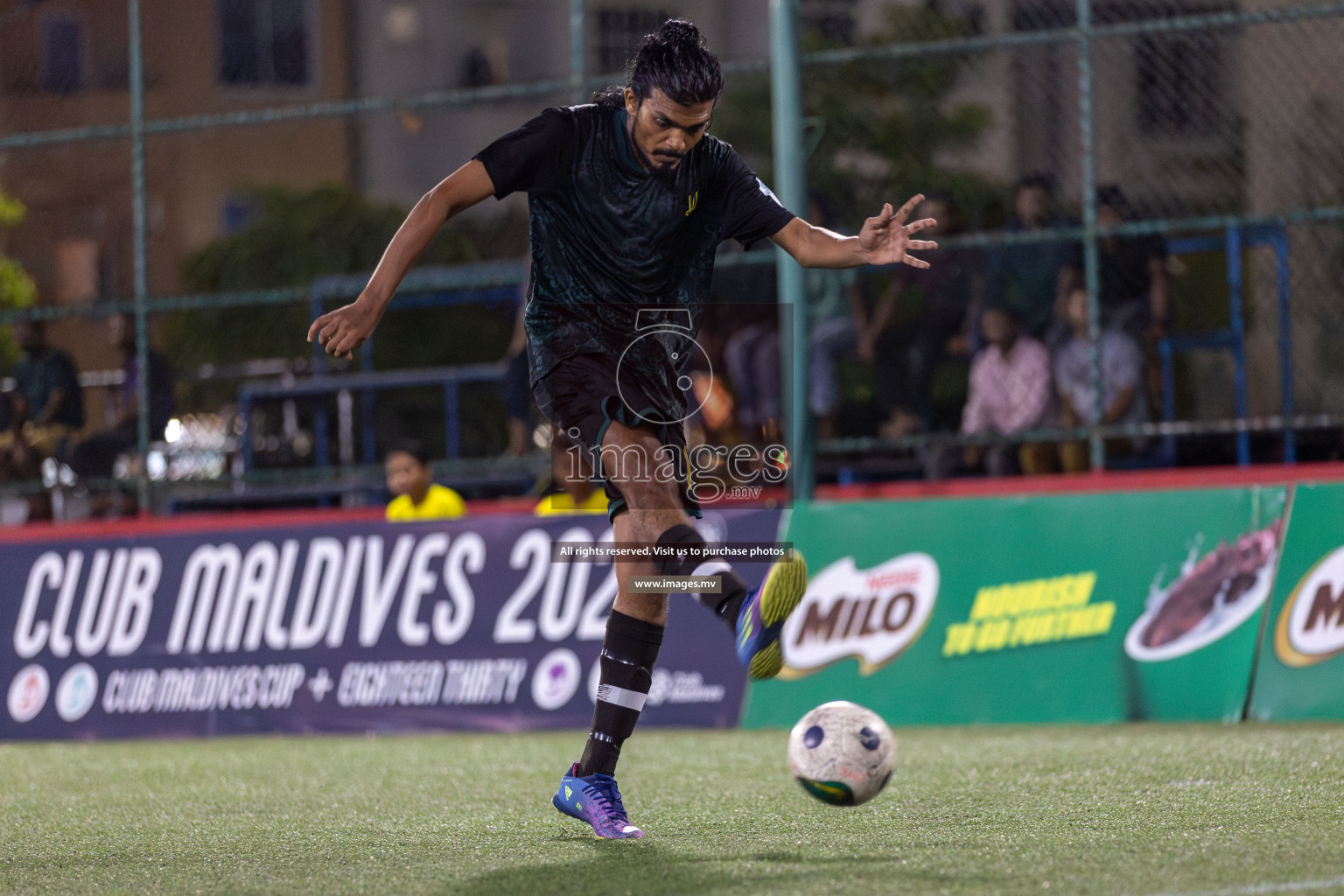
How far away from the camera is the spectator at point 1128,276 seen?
9.07 m

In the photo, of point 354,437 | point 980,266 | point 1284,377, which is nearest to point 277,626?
point 354,437

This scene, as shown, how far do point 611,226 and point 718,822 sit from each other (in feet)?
6.00

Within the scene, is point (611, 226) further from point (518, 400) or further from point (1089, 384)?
point (518, 400)

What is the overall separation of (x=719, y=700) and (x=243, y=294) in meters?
3.85

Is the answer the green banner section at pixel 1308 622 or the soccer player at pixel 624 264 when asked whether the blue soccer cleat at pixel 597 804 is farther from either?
the green banner section at pixel 1308 622

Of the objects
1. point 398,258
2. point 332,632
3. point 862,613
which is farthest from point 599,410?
point 332,632

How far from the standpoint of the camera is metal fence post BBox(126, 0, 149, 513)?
1033 centimetres

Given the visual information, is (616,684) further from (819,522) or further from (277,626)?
(277,626)

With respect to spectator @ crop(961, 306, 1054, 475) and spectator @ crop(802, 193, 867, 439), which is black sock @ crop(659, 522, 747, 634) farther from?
spectator @ crop(961, 306, 1054, 475)

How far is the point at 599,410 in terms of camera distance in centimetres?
483

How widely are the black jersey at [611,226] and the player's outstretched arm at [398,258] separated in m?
0.09

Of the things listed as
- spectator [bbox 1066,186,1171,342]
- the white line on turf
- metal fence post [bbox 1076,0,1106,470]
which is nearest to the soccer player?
Answer: the white line on turf

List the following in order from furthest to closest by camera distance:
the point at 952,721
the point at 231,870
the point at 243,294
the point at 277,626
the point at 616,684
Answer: the point at 243,294 < the point at 277,626 < the point at 952,721 < the point at 616,684 < the point at 231,870

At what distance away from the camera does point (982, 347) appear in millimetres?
9422
